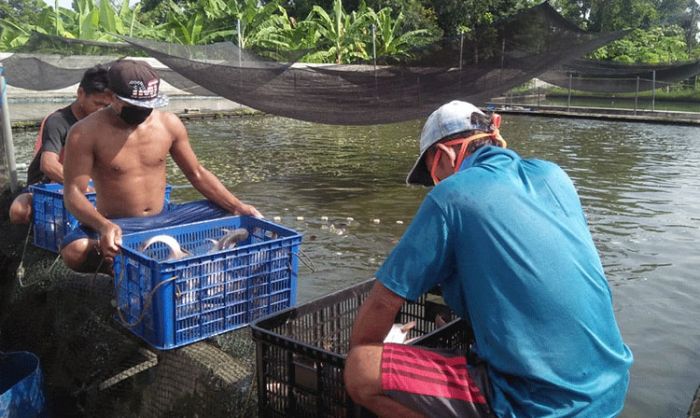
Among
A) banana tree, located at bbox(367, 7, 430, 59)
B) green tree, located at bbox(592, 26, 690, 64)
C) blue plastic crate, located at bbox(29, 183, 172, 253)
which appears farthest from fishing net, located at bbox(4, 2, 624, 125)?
green tree, located at bbox(592, 26, 690, 64)

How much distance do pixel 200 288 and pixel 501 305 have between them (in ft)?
4.63

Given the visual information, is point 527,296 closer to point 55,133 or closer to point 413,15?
point 55,133

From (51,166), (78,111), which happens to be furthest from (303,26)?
(51,166)

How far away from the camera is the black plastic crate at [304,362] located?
6.49ft

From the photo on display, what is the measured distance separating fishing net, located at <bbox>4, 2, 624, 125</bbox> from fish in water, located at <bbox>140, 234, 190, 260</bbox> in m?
5.39

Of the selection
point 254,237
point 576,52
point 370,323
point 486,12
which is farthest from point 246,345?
point 486,12

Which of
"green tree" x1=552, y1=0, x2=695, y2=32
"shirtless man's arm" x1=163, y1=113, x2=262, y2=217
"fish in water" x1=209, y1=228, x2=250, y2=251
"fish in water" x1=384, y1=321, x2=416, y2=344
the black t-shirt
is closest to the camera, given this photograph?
"fish in water" x1=384, y1=321, x2=416, y2=344

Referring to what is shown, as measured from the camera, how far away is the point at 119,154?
142 inches

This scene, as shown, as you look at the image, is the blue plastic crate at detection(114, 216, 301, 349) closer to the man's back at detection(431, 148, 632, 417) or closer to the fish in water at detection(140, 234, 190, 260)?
the fish in water at detection(140, 234, 190, 260)

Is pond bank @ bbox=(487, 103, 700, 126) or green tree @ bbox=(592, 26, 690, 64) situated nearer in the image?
pond bank @ bbox=(487, 103, 700, 126)

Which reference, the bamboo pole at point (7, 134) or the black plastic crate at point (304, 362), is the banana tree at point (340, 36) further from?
the black plastic crate at point (304, 362)

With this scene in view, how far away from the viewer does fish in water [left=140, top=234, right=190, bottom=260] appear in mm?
3040

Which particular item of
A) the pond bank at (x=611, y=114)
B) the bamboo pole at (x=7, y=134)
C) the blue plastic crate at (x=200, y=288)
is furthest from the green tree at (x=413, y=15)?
the blue plastic crate at (x=200, y=288)

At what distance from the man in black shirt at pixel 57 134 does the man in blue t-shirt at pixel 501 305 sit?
10.9ft
